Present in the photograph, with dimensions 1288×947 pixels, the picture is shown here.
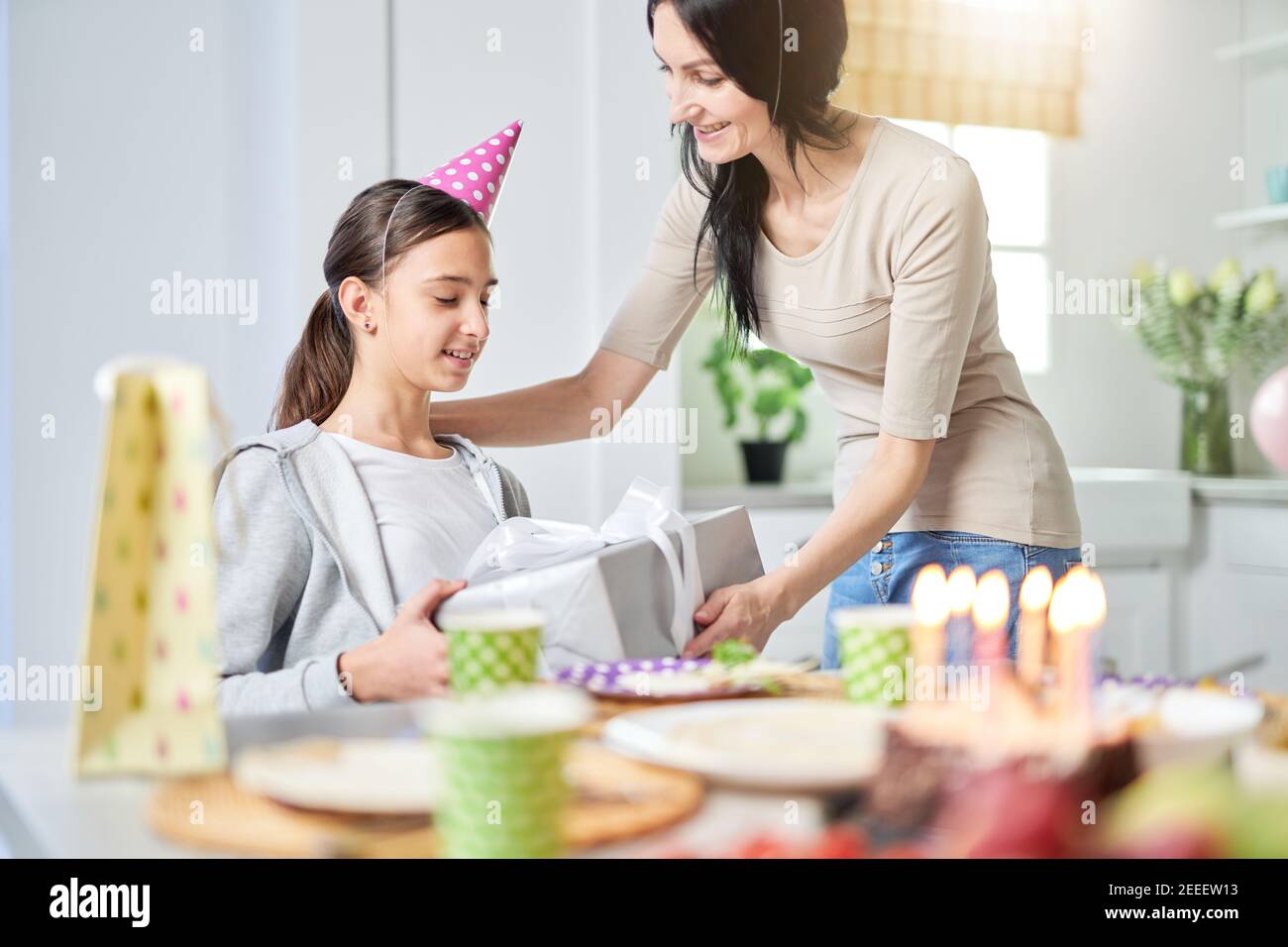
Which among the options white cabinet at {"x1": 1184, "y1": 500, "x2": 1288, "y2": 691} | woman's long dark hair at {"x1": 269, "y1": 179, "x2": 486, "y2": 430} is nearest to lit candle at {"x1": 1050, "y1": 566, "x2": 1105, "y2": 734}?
woman's long dark hair at {"x1": 269, "y1": 179, "x2": 486, "y2": 430}

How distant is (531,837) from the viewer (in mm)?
532

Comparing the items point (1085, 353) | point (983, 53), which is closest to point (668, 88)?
point (983, 53)

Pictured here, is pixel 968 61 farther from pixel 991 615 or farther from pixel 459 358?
pixel 991 615

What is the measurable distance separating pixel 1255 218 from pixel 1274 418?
110 inches

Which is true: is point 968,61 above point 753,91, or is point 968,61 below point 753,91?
above

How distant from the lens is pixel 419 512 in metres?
1.37

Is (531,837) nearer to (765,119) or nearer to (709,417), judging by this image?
(765,119)

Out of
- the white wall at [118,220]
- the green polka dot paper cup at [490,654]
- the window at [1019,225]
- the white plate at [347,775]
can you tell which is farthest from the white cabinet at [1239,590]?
the white plate at [347,775]

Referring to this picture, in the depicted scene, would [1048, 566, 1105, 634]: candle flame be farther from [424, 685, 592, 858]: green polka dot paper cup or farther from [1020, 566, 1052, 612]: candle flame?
[424, 685, 592, 858]: green polka dot paper cup

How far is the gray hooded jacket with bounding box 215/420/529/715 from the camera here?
1.04 meters

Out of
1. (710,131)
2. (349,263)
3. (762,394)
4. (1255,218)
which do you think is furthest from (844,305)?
(1255,218)

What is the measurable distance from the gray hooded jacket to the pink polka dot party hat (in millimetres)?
362

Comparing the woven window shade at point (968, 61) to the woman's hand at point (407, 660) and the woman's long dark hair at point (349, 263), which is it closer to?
the woman's long dark hair at point (349, 263)

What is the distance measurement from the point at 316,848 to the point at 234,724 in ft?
0.78
